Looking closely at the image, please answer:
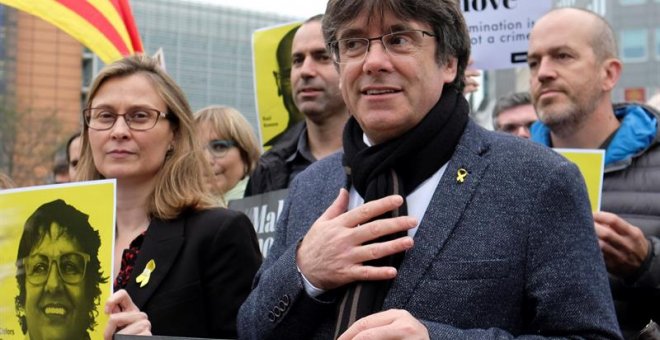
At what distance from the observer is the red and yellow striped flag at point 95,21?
505 centimetres

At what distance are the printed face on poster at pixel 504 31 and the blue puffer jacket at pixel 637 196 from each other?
1.42 meters

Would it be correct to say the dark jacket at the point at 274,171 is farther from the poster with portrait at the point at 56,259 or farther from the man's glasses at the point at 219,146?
the poster with portrait at the point at 56,259

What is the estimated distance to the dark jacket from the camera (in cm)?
468

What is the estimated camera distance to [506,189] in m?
2.51

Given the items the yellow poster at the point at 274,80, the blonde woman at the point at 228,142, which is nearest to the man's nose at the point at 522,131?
the yellow poster at the point at 274,80

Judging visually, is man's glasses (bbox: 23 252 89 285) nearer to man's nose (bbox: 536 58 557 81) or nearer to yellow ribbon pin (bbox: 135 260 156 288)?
yellow ribbon pin (bbox: 135 260 156 288)

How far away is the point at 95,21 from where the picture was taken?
16.7ft

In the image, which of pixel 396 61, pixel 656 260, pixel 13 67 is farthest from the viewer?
pixel 13 67

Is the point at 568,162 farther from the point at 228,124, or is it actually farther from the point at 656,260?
the point at 228,124

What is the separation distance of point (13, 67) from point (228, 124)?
207ft

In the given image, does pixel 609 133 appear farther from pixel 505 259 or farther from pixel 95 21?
pixel 95 21

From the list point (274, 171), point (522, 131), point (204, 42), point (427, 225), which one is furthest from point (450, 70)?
point (204, 42)

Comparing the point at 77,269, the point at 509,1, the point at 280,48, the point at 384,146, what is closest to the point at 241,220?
the point at 77,269

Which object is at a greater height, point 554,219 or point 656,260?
point 554,219
